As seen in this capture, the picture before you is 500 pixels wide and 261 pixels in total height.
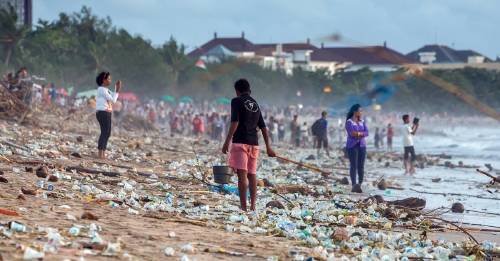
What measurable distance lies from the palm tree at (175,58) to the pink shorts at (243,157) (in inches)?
2832

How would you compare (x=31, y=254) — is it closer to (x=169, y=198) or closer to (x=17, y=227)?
(x=17, y=227)

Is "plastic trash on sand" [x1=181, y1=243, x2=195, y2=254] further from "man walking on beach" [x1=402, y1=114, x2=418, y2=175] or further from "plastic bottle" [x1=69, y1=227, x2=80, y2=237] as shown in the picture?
"man walking on beach" [x1=402, y1=114, x2=418, y2=175]

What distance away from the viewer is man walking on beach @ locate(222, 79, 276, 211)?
10039 millimetres

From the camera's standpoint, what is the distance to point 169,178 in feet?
44.5

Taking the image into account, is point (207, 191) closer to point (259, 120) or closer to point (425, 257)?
point (259, 120)

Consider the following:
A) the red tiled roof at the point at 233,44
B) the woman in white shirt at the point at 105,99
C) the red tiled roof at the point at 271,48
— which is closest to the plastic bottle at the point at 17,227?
the woman in white shirt at the point at 105,99

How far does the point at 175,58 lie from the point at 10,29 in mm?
31825

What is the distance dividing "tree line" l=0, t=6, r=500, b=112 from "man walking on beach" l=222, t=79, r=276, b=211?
25236 mm

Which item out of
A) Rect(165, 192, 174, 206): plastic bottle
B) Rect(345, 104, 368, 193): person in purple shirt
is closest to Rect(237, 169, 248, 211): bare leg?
Rect(165, 192, 174, 206): plastic bottle

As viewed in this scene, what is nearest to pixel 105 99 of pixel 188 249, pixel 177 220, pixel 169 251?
pixel 177 220

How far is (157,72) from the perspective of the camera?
76562 millimetres

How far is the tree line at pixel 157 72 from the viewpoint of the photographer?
6031cm

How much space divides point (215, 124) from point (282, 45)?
9470 cm

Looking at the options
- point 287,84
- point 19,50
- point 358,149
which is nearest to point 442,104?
point 287,84
